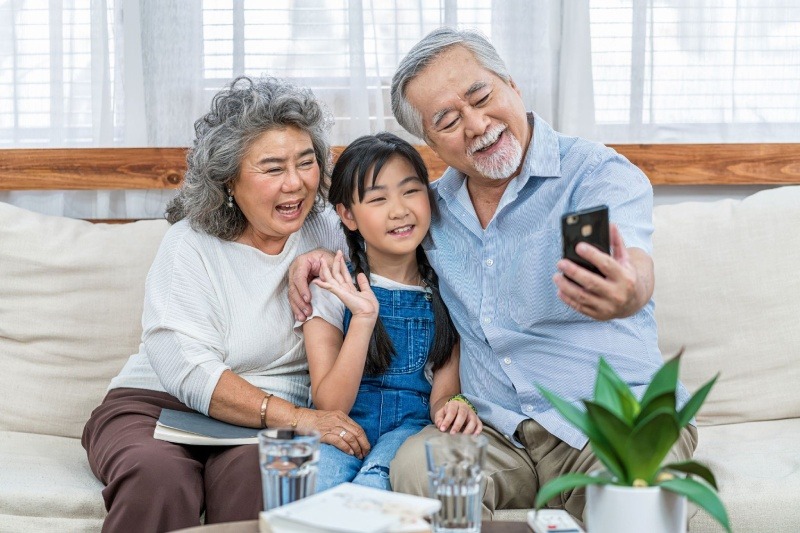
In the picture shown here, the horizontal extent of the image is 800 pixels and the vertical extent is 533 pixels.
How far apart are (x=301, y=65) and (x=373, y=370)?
1082 millimetres

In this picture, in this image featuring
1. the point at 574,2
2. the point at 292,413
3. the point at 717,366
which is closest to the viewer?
the point at 292,413

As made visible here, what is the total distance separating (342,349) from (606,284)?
65 cm

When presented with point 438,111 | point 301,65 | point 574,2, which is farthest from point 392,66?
point 438,111

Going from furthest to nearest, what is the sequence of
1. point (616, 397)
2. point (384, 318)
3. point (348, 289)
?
point (384, 318) < point (348, 289) < point (616, 397)

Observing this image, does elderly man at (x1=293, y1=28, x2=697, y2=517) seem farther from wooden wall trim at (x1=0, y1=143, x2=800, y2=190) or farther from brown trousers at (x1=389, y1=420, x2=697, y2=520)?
wooden wall trim at (x1=0, y1=143, x2=800, y2=190)

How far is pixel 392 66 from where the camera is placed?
2.66 m

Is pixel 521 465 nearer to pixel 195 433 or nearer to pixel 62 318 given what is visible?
pixel 195 433

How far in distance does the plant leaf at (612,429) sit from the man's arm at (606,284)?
1.15 feet

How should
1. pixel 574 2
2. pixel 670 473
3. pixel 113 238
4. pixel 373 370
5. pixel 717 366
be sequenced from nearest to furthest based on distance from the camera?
1. pixel 670 473
2. pixel 373 370
3. pixel 717 366
4. pixel 113 238
5. pixel 574 2

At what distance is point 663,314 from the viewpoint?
224 cm

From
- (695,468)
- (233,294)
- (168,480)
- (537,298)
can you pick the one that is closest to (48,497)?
(168,480)

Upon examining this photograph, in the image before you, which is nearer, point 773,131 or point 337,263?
point 337,263

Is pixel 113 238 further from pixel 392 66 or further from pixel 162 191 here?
pixel 392 66

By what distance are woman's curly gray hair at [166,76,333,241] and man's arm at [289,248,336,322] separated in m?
0.18
